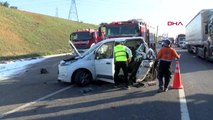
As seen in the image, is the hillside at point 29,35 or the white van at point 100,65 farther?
the hillside at point 29,35

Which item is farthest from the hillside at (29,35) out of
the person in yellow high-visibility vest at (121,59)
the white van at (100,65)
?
the person in yellow high-visibility vest at (121,59)

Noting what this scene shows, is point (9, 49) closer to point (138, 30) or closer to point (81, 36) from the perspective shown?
point (81, 36)

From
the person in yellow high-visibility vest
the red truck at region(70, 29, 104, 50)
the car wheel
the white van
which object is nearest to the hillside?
the red truck at region(70, 29, 104, 50)

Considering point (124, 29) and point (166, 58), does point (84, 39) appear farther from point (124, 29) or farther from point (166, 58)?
point (166, 58)

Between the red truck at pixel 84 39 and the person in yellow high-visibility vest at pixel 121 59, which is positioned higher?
the red truck at pixel 84 39

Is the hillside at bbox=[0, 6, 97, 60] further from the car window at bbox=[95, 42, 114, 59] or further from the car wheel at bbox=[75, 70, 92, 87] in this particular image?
the car wheel at bbox=[75, 70, 92, 87]

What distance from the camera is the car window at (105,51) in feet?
48.4

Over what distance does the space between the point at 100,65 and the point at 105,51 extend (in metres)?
0.67

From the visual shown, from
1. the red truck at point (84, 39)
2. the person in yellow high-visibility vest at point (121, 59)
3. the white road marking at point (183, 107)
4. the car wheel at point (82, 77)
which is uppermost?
the red truck at point (84, 39)

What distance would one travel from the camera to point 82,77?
14.7 meters

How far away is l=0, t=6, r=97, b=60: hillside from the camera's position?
4822 centimetres

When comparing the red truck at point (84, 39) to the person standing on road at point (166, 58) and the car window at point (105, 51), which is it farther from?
the person standing on road at point (166, 58)

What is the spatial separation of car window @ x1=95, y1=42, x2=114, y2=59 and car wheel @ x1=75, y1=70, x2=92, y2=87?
71 cm


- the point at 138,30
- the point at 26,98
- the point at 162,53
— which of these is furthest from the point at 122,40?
the point at 138,30
